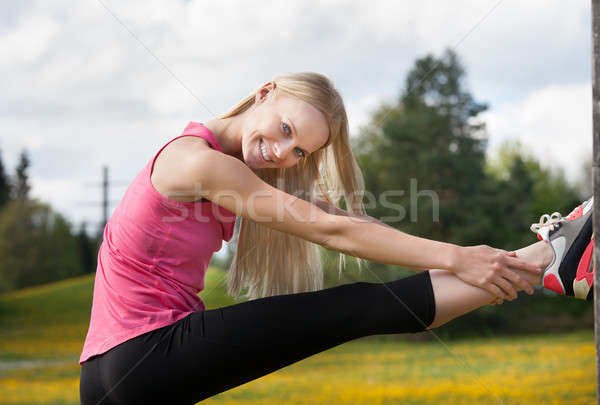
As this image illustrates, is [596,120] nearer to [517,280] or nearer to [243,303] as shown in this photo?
[517,280]

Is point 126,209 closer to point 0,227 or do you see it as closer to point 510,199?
point 510,199

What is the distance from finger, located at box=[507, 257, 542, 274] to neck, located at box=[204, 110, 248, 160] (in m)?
1.01

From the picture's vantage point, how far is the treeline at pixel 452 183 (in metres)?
17.7

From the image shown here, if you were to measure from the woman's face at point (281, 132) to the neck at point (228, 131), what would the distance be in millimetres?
46

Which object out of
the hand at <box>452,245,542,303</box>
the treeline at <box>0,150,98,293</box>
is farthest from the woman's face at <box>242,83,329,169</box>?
the treeline at <box>0,150,98,293</box>

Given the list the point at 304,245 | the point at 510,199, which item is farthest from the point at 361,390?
the point at 510,199

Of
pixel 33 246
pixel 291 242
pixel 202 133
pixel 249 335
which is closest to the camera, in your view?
pixel 249 335

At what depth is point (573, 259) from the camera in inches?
69.6

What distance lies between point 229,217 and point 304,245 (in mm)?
535

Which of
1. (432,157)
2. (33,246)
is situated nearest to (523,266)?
(432,157)

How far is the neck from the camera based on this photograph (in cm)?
211

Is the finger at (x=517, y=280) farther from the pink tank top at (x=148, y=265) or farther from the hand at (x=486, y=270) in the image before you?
the pink tank top at (x=148, y=265)

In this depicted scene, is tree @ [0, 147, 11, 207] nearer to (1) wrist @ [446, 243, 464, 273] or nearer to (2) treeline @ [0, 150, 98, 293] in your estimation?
(2) treeline @ [0, 150, 98, 293]

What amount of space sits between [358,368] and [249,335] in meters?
12.6
